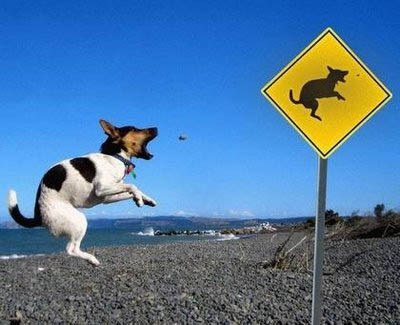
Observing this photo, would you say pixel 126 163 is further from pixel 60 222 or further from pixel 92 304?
pixel 92 304

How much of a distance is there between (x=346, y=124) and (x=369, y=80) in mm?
496

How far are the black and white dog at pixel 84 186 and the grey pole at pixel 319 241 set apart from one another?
150 centimetres

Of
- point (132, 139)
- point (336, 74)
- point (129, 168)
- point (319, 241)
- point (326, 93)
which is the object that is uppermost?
point (336, 74)

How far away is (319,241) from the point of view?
520 centimetres

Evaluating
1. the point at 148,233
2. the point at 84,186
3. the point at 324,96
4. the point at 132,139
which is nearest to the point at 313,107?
the point at 324,96

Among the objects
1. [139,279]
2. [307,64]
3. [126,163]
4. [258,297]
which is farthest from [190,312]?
[307,64]

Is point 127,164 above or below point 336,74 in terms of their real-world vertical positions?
below

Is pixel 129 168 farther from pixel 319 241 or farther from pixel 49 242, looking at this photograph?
pixel 49 242

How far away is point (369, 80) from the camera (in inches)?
213

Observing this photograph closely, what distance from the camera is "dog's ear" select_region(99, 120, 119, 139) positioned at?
4.81 m

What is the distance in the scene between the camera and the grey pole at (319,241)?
204 inches

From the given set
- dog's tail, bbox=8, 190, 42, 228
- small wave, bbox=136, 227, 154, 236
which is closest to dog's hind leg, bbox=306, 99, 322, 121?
dog's tail, bbox=8, 190, 42, 228

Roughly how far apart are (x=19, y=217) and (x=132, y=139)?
46.1 inches

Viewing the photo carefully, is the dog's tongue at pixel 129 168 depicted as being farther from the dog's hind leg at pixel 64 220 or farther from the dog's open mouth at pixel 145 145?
the dog's hind leg at pixel 64 220
